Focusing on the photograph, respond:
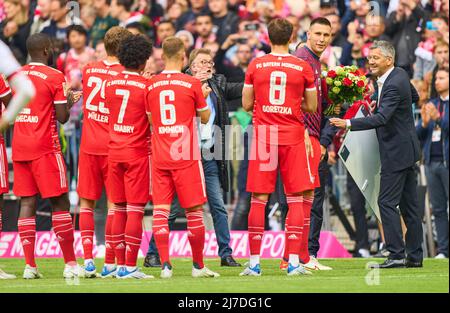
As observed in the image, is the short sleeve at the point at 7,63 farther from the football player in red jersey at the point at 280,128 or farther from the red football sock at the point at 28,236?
the red football sock at the point at 28,236

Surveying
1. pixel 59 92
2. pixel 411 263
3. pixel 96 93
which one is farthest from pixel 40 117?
pixel 411 263

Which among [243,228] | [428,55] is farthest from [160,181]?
[428,55]

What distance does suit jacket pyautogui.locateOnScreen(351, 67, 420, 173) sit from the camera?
14.2 meters

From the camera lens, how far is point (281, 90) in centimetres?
1265

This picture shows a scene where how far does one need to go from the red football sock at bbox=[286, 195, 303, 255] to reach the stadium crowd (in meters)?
5.43

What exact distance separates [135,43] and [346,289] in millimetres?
3451

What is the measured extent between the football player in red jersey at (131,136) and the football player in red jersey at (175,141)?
0.16 m

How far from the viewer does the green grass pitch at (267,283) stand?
439 inches

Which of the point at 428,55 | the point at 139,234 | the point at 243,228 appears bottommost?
the point at 243,228

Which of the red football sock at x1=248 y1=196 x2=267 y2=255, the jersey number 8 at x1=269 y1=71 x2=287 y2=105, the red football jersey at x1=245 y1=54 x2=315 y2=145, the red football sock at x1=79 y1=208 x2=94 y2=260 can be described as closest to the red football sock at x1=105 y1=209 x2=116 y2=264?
the red football sock at x1=79 y1=208 x2=94 y2=260

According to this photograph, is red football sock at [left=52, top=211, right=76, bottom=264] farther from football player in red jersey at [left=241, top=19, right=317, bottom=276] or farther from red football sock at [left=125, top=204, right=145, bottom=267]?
football player in red jersey at [left=241, top=19, right=317, bottom=276]

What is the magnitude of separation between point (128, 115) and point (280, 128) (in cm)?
162

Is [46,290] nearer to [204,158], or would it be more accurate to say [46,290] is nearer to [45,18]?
[204,158]

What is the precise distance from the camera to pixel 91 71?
13164 millimetres
